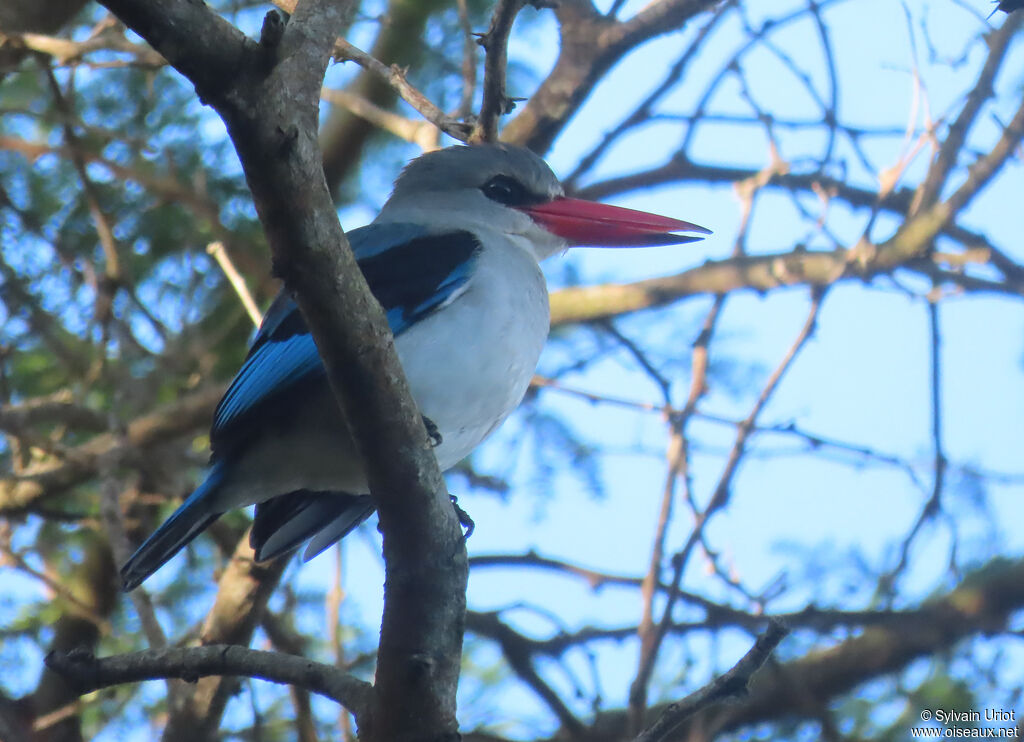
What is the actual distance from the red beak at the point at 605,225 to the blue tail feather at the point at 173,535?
143 centimetres

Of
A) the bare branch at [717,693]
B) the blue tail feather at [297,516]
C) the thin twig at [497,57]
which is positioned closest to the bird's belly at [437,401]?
the blue tail feather at [297,516]

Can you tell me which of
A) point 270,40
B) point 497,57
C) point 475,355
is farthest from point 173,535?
point 270,40

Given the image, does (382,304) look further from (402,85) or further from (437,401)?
(402,85)

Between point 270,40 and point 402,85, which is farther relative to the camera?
point 402,85

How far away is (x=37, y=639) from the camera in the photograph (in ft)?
16.6

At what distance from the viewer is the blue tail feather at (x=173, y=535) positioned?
120 inches

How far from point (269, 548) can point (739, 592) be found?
5.66 ft

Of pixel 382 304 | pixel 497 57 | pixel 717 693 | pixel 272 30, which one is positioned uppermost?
pixel 497 57

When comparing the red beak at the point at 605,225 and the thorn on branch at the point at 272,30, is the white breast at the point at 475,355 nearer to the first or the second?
the red beak at the point at 605,225

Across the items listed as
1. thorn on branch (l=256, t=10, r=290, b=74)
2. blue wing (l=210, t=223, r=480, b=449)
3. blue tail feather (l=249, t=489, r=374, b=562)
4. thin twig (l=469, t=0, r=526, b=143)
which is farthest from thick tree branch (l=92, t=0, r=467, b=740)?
blue tail feather (l=249, t=489, r=374, b=562)

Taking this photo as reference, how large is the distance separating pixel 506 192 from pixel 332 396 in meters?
1.22

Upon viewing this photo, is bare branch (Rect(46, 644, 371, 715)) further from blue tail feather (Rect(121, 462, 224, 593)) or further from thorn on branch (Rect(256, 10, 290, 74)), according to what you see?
thorn on branch (Rect(256, 10, 290, 74))

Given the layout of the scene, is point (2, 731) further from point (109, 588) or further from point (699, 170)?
point (699, 170)

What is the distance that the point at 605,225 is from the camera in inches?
157
